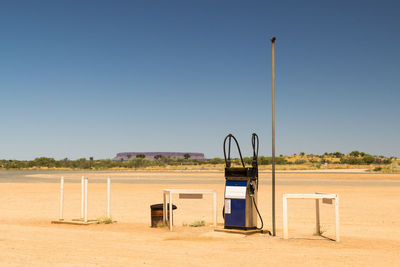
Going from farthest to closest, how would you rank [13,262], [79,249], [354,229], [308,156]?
[308,156]
[354,229]
[79,249]
[13,262]

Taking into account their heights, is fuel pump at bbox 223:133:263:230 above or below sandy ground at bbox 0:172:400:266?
above

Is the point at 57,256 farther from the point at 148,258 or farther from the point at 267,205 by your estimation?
the point at 267,205

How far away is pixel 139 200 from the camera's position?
2300cm

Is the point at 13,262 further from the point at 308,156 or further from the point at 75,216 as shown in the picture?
the point at 308,156

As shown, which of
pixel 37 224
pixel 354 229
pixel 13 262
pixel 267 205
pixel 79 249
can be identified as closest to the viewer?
pixel 13 262

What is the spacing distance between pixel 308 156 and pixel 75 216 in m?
145

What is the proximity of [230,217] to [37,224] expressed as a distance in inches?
242

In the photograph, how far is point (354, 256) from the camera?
8.88 metres

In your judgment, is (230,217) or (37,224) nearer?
(230,217)

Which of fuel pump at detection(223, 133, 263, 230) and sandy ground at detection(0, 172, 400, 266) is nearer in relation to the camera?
sandy ground at detection(0, 172, 400, 266)

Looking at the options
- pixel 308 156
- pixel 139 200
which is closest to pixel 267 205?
pixel 139 200

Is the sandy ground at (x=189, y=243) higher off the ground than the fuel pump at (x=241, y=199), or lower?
lower

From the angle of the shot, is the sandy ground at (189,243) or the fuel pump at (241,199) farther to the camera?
the fuel pump at (241,199)

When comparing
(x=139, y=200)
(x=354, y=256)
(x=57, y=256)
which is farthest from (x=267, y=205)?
(x=57, y=256)
